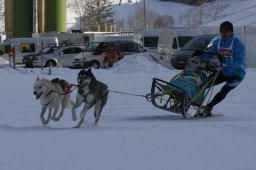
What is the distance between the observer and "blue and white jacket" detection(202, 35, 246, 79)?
9328 mm

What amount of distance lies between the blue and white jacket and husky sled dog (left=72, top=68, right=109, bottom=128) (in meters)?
1.95

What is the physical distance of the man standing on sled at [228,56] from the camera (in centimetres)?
932

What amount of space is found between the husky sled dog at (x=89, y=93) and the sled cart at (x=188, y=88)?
0.85m

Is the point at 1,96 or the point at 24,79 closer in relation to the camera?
the point at 1,96

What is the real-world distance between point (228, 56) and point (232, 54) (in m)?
0.07

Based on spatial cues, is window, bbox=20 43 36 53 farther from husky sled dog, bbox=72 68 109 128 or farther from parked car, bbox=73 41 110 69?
husky sled dog, bbox=72 68 109 128

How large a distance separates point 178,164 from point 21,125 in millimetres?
3397

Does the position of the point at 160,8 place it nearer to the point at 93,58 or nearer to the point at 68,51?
the point at 68,51

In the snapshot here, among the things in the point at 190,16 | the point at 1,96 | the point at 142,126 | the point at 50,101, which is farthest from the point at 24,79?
the point at 190,16

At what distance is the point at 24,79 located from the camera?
15.7 m

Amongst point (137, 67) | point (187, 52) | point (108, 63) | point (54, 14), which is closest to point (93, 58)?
point (108, 63)

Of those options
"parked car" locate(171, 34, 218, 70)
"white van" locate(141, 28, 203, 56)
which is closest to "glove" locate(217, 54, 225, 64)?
"parked car" locate(171, 34, 218, 70)

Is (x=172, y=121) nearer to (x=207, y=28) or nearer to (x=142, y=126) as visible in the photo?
(x=142, y=126)

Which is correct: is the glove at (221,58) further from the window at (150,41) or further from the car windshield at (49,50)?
the window at (150,41)
